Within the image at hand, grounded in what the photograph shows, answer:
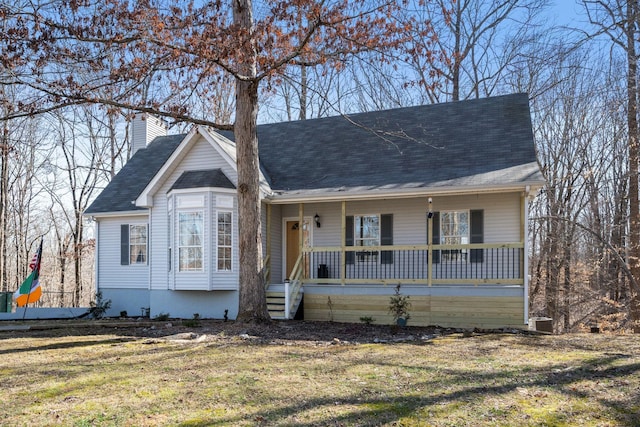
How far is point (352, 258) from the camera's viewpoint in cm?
1580

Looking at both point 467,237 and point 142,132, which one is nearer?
point 467,237

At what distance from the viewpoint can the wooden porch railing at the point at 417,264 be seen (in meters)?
13.5

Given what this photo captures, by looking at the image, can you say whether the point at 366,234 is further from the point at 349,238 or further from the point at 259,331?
the point at 259,331

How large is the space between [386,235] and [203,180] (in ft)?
16.7

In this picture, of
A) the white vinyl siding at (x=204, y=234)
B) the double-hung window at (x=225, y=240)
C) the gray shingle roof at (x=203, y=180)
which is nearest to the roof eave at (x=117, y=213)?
the white vinyl siding at (x=204, y=234)

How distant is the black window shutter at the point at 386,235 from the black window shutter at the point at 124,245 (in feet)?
26.0

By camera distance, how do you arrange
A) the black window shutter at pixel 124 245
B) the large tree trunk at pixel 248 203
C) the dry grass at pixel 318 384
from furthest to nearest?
1. the black window shutter at pixel 124 245
2. the large tree trunk at pixel 248 203
3. the dry grass at pixel 318 384

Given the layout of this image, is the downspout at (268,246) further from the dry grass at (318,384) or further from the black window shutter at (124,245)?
the dry grass at (318,384)

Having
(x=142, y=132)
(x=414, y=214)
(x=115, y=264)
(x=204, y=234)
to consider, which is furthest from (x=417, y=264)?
(x=142, y=132)

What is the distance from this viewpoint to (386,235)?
1555 cm

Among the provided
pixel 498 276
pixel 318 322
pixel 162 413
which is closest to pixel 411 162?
pixel 498 276

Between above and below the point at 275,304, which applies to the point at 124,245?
above

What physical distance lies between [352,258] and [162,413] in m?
10.5

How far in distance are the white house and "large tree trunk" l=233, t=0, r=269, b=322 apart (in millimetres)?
1989
